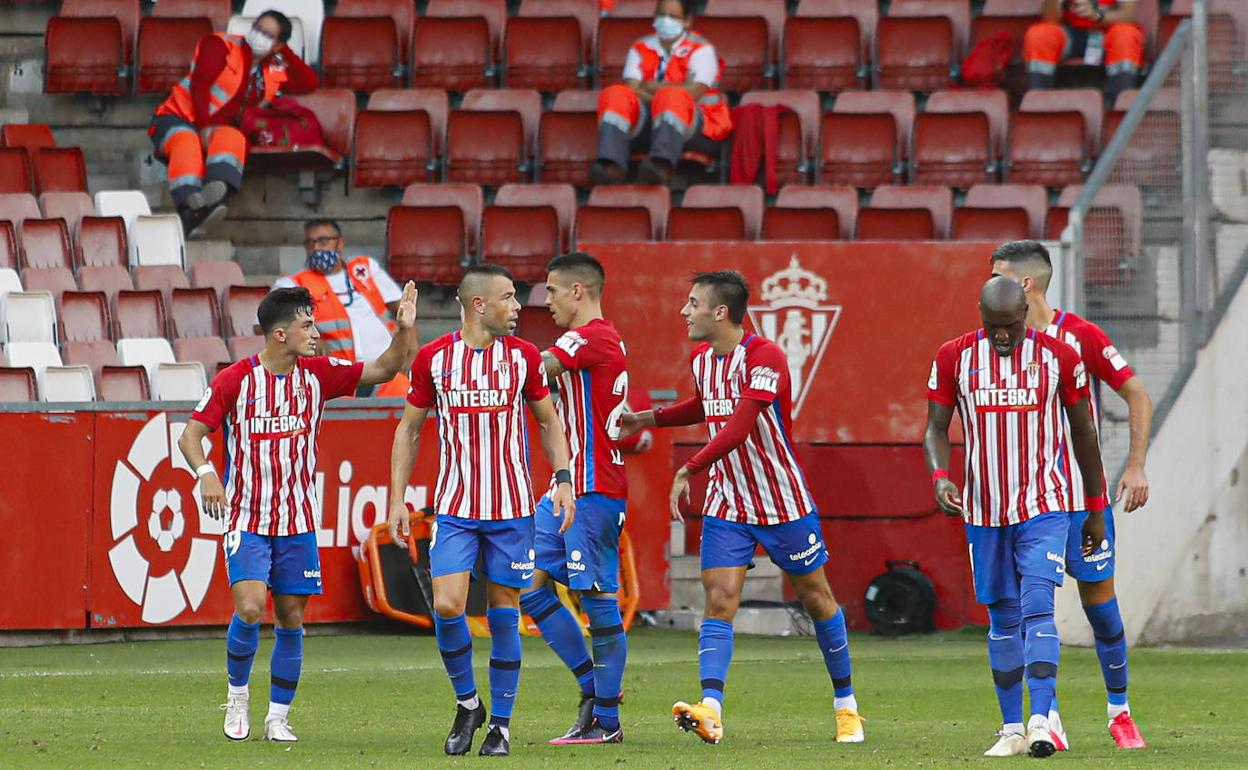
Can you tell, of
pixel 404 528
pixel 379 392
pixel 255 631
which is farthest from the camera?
pixel 379 392

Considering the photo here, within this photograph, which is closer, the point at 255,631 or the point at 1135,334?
the point at 255,631

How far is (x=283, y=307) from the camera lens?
328 inches

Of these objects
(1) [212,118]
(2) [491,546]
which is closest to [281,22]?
(1) [212,118]

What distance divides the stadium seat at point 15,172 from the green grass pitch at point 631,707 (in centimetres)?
519

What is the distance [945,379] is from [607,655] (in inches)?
69.7

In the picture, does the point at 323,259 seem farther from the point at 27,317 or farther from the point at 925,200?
the point at 925,200

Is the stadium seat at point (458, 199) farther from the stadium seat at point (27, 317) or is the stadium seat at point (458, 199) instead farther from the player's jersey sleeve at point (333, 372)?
the player's jersey sleeve at point (333, 372)

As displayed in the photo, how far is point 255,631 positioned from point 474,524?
1.20 m

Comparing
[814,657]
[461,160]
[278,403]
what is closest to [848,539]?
[814,657]

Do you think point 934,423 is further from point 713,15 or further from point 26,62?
point 26,62

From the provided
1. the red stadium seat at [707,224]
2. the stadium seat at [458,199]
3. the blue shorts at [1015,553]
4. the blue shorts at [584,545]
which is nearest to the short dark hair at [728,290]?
the blue shorts at [584,545]

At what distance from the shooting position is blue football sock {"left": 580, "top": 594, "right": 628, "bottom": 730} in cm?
814

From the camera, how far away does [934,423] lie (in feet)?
25.3

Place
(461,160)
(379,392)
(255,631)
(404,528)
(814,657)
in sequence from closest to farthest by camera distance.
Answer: (404,528)
(255,631)
(814,657)
(379,392)
(461,160)
